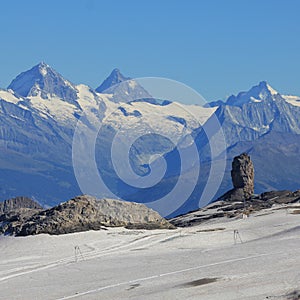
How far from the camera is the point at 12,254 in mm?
58844

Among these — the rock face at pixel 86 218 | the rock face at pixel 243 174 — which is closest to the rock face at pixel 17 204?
the rock face at pixel 243 174

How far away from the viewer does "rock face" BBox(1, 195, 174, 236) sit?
228ft

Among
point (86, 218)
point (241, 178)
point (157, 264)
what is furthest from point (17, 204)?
point (157, 264)

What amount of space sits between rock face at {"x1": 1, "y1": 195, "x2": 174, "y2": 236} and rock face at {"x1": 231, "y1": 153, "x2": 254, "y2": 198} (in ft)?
190

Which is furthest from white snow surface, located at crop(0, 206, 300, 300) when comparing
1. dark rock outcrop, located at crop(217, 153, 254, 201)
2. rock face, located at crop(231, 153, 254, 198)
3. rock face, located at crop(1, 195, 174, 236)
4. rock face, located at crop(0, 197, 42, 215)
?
rock face, located at crop(231, 153, 254, 198)

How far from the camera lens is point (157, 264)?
4656 centimetres

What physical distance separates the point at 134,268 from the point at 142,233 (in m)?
22.4

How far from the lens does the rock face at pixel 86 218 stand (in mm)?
69500

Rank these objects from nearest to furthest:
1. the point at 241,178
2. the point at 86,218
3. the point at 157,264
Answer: the point at 157,264
the point at 86,218
the point at 241,178

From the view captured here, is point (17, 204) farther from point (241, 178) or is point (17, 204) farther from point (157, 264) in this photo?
point (157, 264)

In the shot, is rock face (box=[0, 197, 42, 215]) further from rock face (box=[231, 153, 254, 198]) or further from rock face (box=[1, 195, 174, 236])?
rock face (box=[1, 195, 174, 236])

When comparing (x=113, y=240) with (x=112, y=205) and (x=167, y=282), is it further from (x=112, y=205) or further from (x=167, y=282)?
(x=167, y=282)

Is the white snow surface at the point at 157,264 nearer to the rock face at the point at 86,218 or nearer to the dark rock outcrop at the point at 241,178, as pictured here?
the rock face at the point at 86,218

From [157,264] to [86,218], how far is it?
92.3ft
